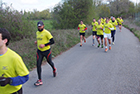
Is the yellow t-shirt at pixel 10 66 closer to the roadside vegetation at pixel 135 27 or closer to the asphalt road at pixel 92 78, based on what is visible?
the asphalt road at pixel 92 78

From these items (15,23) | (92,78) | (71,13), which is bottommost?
(92,78)

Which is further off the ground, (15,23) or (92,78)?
(15,23)

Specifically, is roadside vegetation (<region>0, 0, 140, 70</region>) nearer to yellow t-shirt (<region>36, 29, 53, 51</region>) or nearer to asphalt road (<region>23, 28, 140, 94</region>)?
asphalt road (<region>23, 28, 140, 94</region>)

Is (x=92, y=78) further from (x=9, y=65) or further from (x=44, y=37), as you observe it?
(x=9, y=65)

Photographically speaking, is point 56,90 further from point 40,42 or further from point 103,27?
point 103,27

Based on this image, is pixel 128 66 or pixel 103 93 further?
pixel 128 66

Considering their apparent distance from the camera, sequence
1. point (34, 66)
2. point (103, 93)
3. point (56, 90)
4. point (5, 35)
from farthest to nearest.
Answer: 1. point (34, 66)
2. point (56, 90)
3. point (103, 93)
4. point (5, 35)

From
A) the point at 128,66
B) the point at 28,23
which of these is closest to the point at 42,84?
the point at 128,66

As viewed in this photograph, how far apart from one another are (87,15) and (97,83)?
18784 mm

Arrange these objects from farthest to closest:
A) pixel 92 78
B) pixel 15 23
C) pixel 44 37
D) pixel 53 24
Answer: pixel 53 24
pixel 15 23
pixel 92 78
pixel 44 37

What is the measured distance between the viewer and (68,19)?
21.3 m

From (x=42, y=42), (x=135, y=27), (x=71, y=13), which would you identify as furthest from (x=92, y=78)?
(x=135, y=27)

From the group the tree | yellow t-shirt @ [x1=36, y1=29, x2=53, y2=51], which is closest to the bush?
yellow t-shirt @ [x1=36, y1=29, x2=53, y2=51]

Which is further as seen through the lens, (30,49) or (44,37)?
(30,49)
